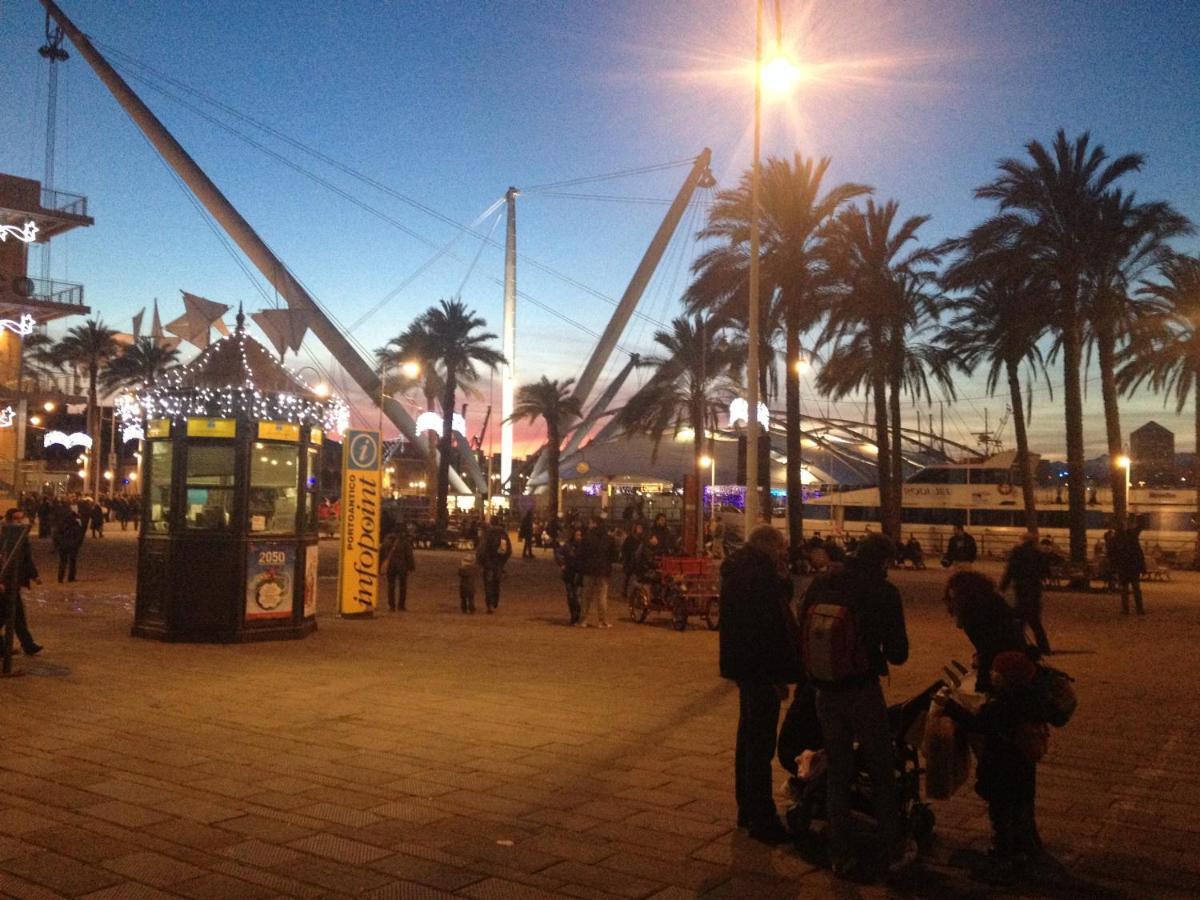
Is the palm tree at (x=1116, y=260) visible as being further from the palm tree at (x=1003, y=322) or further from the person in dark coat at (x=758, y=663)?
the person in dark coat at (x=758, y=663)

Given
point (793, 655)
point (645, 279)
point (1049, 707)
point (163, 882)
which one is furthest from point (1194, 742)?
point (645, 279)

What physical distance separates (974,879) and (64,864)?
14.0ft

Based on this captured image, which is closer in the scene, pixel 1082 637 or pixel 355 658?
pixel 355 658

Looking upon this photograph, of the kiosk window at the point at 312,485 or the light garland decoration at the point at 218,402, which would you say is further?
the kiosk window at the point at 312,485

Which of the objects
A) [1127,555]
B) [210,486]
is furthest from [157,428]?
[1127,555]

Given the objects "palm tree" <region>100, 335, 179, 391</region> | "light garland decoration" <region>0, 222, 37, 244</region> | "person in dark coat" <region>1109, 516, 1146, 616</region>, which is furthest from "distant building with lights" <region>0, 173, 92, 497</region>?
"person in dark coat" <region>1109, 516, 1146, 616</region>

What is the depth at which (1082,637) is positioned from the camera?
1573cm

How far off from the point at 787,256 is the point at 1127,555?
13.8m

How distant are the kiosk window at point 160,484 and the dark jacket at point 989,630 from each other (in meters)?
10.1

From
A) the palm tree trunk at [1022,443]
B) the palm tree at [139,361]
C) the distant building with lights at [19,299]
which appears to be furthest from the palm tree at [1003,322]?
the palm tree at [139,361]

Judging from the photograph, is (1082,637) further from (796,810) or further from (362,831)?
(362,831)

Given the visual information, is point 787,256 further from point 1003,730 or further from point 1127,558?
point 1003,730

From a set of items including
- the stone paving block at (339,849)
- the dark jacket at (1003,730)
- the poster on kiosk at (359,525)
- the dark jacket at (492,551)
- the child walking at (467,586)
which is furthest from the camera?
the dark jacket at (492,551)

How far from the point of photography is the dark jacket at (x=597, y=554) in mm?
15945
